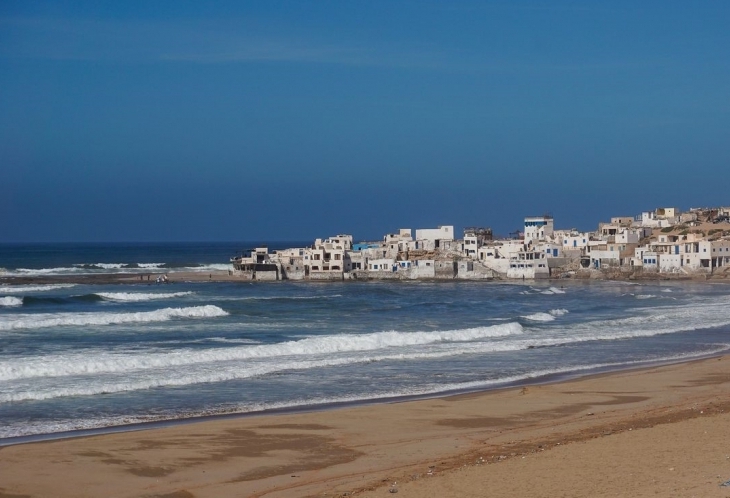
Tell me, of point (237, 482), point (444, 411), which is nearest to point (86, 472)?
point (237, 482)

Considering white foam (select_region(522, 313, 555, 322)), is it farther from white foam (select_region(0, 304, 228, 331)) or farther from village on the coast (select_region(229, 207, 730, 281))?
village on the coast (select_region(229, 207, 730, 281))

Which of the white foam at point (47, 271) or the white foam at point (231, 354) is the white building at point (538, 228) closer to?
the white foam at point (47, 271)

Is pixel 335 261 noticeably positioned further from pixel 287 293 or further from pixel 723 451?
pixel 723 451

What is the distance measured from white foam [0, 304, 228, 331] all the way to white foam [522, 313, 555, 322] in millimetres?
12355

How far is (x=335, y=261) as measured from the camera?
2613 inches

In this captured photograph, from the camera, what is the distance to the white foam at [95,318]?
3092cm

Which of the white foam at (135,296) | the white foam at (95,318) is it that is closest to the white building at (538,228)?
the white foam at (135,296)

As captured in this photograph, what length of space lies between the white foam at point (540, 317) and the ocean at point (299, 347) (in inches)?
3.6

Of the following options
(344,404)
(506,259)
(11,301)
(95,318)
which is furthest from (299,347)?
(506,259)

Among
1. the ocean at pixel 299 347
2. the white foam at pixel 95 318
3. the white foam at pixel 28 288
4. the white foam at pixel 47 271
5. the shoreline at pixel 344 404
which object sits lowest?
the shoreline at pixel 344 404

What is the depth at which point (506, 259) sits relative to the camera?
66812 mm

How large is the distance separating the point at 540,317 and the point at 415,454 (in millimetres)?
24246

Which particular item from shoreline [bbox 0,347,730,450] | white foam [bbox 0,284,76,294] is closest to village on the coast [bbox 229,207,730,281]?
white foam [bbox 0,284,76,294]

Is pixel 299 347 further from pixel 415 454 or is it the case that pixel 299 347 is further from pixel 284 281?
pixel 284 281
